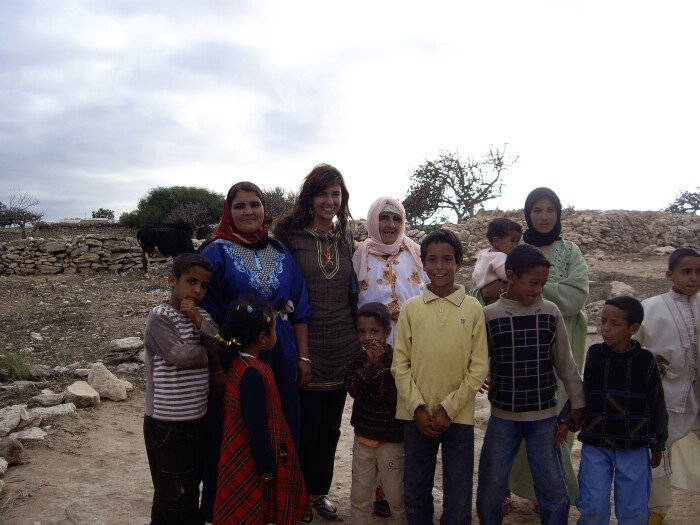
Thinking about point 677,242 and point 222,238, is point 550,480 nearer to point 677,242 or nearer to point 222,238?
point 222,238

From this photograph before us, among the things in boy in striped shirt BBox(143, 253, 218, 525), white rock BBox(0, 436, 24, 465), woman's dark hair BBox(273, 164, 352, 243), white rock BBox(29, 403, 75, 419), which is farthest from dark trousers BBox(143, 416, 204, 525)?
white rock BBox(29, 403, 75, 419)

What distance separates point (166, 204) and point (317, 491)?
3003 centimetres

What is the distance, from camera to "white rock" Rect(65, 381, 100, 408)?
4.61 metres

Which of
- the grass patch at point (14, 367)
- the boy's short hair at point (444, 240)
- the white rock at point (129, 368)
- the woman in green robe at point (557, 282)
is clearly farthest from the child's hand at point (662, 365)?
the grass patch at point (14, 367)

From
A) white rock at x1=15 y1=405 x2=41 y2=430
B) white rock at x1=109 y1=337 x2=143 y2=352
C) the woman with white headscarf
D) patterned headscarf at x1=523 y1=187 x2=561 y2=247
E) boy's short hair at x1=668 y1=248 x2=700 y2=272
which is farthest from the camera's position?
white rock at x1=109 y1=337 x2=143 y2=352

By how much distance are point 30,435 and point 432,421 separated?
119 inches

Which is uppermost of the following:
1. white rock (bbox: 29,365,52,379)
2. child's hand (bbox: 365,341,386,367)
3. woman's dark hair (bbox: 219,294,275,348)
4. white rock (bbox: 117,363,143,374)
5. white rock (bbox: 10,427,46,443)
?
woman's dark hair (bbox: 219,294,275,348)

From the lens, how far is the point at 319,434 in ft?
10.6

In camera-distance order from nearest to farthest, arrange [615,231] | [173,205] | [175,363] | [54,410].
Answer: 1. [175,363]
2. [54,410]
3. [615,231]
4. [173,205]

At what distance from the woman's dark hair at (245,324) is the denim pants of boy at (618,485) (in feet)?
5.47

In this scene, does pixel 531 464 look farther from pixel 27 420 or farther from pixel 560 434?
pixel 27 420

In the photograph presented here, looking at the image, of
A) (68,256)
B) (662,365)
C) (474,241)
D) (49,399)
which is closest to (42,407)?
(49,399)

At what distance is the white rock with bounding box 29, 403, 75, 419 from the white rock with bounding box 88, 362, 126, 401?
17.7 inches

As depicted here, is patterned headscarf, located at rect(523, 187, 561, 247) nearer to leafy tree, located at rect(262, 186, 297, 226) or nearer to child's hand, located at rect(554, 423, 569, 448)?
A: child's hand, located at rect(554, 423, 569, 448)
